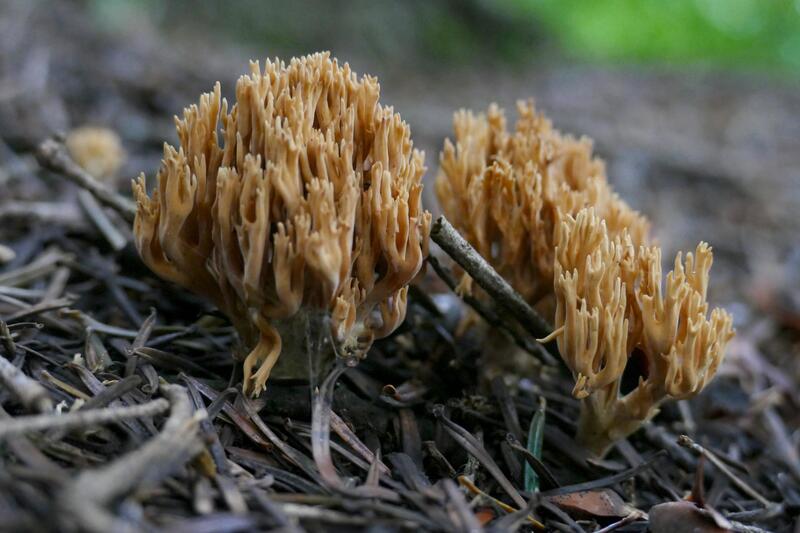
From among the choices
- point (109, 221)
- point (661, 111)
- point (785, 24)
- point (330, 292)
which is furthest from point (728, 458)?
point (785, 24)

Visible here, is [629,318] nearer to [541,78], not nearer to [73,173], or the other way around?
[73,173]

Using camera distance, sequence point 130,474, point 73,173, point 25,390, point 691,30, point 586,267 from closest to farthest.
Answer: point 130,474 → point 25,390 → point 586,267 → point 73,173 → point 691,30

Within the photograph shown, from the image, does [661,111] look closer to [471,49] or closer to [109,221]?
[471,49]

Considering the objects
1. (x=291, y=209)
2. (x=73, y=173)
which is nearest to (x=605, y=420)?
(x=291, y=209)

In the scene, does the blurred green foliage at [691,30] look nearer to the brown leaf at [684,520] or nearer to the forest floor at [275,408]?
the forest floor at [275,408]

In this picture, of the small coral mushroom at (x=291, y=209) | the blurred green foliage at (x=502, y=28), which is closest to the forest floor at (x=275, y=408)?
the small coral mushroom at (x=291, y=209)

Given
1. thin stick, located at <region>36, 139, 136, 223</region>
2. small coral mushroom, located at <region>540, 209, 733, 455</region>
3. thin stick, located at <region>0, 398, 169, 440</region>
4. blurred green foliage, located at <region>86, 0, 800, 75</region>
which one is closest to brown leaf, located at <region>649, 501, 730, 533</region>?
small coral mushroom, located at <region>540, 209, 733, 455</region>

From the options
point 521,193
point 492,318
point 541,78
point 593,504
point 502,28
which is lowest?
point 593,504
